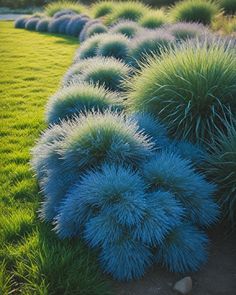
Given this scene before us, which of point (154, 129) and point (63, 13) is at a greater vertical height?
point (154, 129)

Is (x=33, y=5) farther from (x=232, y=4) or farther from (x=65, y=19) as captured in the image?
(x=232, y=4)

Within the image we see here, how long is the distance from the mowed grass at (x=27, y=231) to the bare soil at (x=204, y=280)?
221mm

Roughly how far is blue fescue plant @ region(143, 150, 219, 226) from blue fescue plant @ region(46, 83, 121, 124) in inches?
57.1

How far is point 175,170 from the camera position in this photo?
2949 mm

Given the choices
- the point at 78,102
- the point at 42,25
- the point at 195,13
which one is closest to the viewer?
the point at 78,102

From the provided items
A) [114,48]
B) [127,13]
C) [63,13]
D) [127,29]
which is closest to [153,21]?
[127,29]

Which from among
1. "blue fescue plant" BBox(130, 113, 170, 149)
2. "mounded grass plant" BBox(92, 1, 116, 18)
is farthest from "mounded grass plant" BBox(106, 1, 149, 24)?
"blue fescue plant" BBox(130, 113, 170, 149)

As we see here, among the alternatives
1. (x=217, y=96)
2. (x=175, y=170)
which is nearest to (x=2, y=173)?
(x=175, y=170)

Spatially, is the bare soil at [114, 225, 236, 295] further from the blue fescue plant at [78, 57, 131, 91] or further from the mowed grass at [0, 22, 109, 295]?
the blue fescue plant at [78, 57, 131, 91]

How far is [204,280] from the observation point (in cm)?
266

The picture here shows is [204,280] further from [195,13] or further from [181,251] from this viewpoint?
[195,13]

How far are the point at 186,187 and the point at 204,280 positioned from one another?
2.16ft

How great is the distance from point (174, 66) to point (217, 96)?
52cm

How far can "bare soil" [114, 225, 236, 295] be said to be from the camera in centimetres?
256
